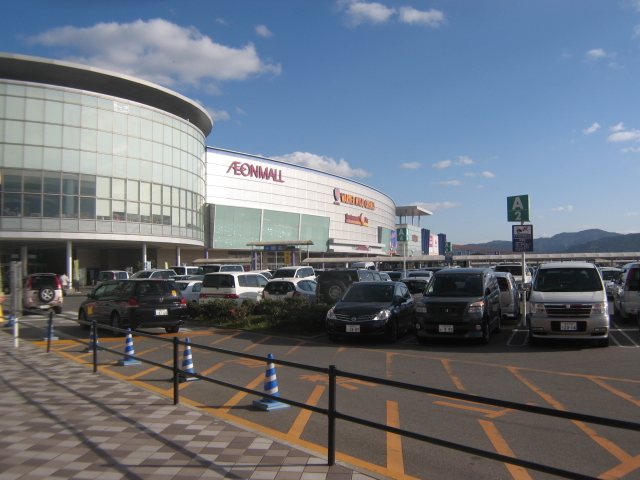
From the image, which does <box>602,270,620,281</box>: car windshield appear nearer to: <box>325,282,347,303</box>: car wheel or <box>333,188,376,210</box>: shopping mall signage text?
<box>325,282,347,303</box>: car wheel

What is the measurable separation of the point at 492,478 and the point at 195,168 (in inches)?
2125

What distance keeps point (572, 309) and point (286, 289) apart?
33.6ft

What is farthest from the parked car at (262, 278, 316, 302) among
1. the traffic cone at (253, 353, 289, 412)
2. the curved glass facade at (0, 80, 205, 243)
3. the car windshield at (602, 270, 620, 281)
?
the curved glass facade at (0, 80, 205, 243)

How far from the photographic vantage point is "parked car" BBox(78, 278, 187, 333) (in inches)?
567

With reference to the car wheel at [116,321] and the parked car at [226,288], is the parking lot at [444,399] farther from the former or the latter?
the parked car at [226,288]

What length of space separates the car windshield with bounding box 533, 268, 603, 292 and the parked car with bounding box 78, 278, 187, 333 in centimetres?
1003

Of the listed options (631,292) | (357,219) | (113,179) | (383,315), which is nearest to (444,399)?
(383,315)

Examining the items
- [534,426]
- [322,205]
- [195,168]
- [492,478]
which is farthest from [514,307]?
[322,205]

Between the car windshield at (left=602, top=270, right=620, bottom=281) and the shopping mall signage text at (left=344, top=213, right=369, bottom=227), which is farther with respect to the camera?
the shopping mall signage text at (left=344, top=213, right=369, bottom=227)

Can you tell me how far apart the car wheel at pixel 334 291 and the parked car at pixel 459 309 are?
16.3 ft

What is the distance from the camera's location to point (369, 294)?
14055mm

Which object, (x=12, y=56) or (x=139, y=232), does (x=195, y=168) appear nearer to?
(x=139, y=232)

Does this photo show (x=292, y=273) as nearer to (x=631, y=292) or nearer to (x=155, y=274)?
(x=155, y=274)

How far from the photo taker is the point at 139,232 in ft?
152
